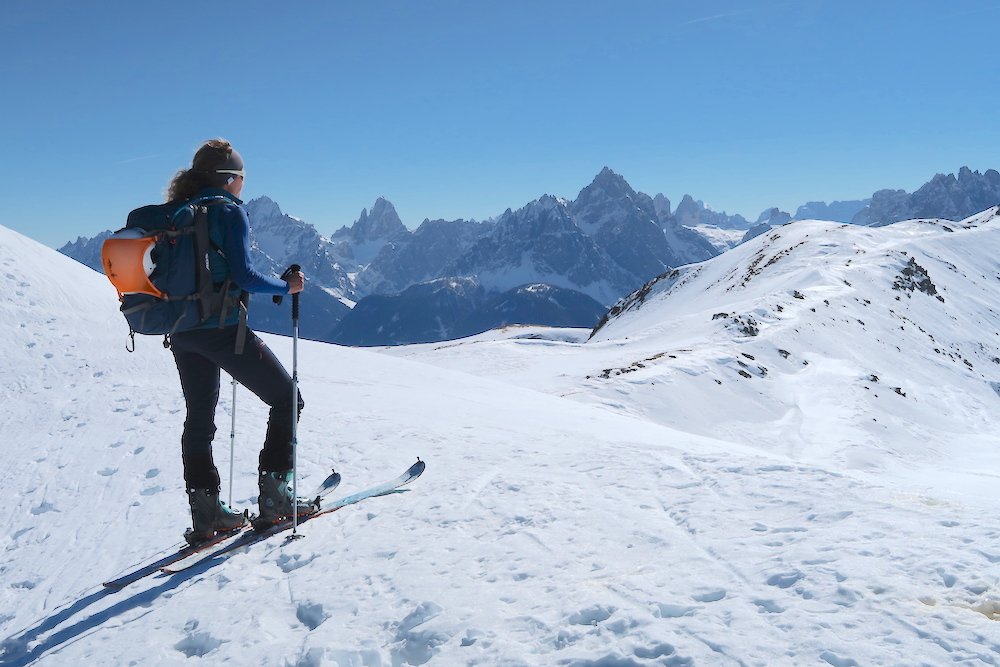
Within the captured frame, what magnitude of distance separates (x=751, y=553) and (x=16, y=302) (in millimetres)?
15304

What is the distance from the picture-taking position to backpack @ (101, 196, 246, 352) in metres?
5.37

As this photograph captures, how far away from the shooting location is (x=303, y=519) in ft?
22.7

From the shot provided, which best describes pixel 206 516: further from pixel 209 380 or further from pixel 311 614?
pixel 311 614

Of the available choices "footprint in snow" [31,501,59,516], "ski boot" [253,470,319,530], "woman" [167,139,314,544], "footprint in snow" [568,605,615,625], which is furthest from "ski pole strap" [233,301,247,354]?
"footprint in snow" [31,501,59,516]

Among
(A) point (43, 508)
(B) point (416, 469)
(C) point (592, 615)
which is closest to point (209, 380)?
(B) point (416, 469)

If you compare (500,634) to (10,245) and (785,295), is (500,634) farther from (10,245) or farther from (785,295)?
(785,295)

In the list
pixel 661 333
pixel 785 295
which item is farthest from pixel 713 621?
pixel 785 295

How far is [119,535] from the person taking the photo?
7094 millimetres

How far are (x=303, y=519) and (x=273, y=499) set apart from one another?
468 mm

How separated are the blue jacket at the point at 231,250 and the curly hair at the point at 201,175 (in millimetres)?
132

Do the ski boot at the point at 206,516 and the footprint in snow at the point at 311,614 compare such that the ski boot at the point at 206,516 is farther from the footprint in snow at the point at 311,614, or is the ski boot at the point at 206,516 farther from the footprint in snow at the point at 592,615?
the footprint in snow at the point at 592,615

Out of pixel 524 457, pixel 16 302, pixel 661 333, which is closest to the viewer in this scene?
pixel 524 457

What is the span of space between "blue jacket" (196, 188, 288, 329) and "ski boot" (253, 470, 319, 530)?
175cm

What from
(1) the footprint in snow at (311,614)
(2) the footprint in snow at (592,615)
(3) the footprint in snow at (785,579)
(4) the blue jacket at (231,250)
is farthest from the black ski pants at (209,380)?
(3) the footprint in snow at (785,579)
